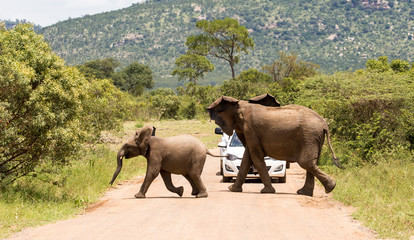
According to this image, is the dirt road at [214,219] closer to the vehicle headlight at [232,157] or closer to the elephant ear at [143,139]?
the elephant ear at [143,139]

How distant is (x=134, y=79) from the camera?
Result: 9075 centimetres

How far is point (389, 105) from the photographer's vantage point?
20.7 metres

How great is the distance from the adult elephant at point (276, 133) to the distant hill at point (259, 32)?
10111cm

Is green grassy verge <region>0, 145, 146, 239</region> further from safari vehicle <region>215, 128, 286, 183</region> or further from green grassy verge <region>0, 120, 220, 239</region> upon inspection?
safari vehicle <region>215, 128, 286, 183</region>

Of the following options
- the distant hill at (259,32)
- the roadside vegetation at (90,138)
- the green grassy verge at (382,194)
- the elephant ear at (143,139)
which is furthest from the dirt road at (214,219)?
the distant hill at (259,32)

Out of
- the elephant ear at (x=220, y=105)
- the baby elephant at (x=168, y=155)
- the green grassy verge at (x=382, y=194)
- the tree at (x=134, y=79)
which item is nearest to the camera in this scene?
the green grassy verge at (x=382, y=194)

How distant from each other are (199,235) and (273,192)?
5893 millimetres

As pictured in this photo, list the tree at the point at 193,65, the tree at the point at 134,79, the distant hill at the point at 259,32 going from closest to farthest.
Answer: the tree at the point at 193,65
the tree at the point at 134,79
the distant hill at the point at 259,32

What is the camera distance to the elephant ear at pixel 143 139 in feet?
43.7

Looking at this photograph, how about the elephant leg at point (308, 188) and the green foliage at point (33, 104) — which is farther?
the elephant leg at point (308, 188)

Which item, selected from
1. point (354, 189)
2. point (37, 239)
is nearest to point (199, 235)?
point (37, 239)

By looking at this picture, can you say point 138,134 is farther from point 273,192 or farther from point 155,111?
point 155,111

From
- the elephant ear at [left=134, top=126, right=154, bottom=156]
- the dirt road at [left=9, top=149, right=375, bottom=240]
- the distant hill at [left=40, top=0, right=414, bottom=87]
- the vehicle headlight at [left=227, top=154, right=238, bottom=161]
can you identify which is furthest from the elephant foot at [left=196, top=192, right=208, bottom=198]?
the distant hill at [left=40, top=0, right=414, bottom=87]

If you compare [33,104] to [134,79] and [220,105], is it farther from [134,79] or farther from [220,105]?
[134,79]
